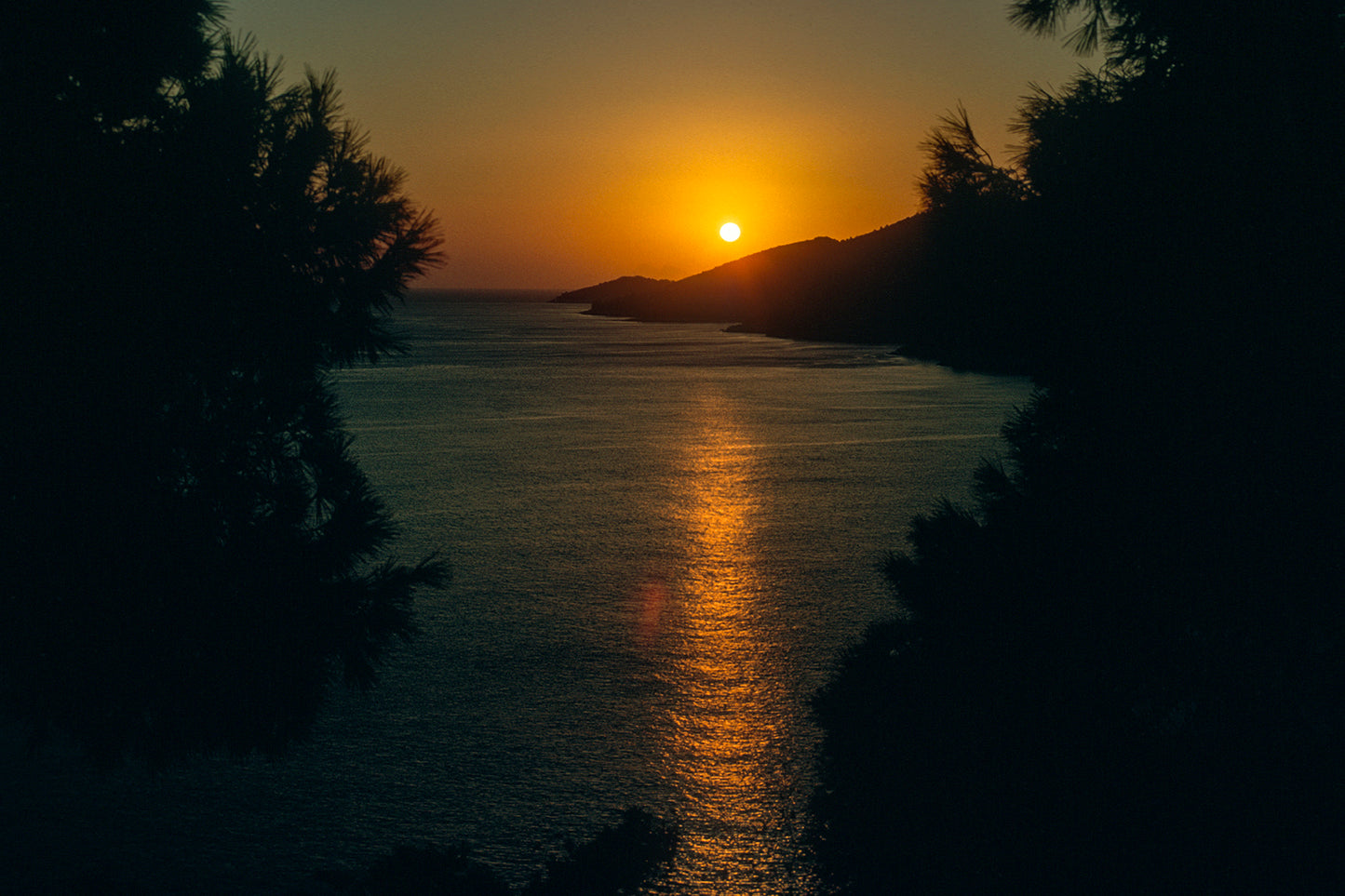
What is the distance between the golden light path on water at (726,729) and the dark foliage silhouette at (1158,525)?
48cm

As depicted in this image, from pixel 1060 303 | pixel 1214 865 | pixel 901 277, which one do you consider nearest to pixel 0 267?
pixel 901 277

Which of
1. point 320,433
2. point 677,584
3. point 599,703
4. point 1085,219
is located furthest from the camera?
point 677,584

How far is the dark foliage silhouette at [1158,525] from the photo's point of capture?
3832 millimetres

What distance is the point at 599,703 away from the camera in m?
6.80

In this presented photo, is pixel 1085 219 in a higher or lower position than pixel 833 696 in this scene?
higher

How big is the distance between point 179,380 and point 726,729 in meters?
3.88

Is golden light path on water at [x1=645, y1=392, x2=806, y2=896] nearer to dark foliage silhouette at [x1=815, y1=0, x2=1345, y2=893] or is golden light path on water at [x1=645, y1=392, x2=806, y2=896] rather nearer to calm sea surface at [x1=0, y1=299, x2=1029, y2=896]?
calm sea surface at [x1=0, y1=299, x2=1029, y2=896]

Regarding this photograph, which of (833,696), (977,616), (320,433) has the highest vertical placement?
(320,433)

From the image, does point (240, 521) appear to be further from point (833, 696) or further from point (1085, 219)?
point (1085, 219)

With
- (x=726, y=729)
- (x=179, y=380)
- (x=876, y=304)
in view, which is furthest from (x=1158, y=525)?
(x=876, y=304)

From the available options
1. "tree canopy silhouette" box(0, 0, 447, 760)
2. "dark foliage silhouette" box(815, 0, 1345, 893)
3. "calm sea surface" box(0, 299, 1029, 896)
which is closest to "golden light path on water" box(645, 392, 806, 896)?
"calm sea surface" box(0, 299, 1029, 896)

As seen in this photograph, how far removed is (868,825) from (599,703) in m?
2.40

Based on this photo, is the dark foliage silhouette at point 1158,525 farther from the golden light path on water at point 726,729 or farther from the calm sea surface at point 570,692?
the calm sea surface at point 570,692

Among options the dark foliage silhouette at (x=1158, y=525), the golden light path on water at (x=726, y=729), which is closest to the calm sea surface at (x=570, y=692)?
the golden light path on water at (x=726, y=729)
